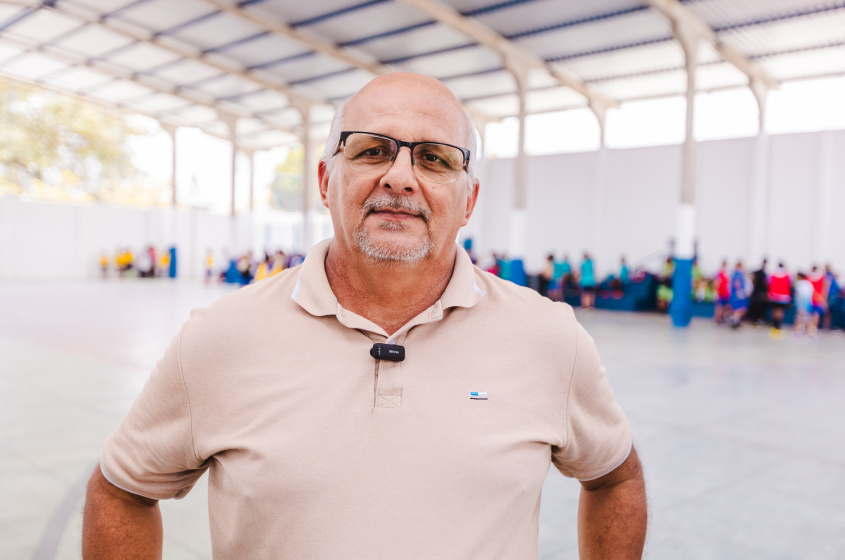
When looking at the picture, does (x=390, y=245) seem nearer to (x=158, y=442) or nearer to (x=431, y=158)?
(x=431, y=158)

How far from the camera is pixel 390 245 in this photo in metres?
1.46

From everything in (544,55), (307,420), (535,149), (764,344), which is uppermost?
(544,55)

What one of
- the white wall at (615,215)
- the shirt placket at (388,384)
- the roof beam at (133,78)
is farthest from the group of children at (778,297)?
the roof beam at (133,78)

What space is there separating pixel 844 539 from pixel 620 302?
17.3 m

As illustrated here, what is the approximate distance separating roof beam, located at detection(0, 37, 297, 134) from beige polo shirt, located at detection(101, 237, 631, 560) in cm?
2556

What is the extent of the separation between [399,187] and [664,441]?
4756 millimetres

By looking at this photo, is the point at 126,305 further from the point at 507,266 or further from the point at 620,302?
the point at 620,302

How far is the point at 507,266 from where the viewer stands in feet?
66.7

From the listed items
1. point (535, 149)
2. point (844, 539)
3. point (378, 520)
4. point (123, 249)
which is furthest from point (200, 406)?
point (123, 249)

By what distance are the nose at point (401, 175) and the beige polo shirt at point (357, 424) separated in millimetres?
248

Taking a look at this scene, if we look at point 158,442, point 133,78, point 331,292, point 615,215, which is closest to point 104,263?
point 133,78

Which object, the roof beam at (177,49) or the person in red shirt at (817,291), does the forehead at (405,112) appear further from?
the roof beam at (177,49)

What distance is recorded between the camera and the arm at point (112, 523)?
4.97 ft

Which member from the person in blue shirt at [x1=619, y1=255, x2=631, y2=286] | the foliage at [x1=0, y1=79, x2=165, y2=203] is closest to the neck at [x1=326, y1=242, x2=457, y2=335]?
the person in blue shirt at [x1=619, y1=255, x2=631, y2=286]
